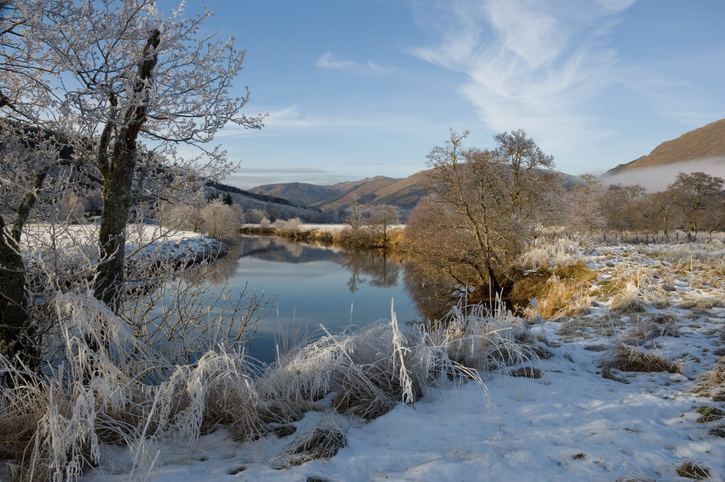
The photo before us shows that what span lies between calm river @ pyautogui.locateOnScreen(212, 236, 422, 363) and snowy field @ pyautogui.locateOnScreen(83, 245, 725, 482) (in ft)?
7.24

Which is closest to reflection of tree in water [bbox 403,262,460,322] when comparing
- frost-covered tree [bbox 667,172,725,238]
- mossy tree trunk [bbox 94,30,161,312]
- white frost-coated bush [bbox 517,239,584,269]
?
white frost-coated bush [bbox 517,239,584,269]

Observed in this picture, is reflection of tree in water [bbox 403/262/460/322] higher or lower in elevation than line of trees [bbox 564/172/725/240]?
lower

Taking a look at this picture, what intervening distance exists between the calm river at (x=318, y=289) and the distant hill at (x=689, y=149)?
149 m

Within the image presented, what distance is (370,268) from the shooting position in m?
20.0

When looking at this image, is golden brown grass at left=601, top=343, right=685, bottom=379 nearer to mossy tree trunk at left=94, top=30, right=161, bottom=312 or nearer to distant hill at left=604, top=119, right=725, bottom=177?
mossy tree trunk at left=94, top=30, right=161, bottom=312

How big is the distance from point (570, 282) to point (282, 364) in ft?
29.1

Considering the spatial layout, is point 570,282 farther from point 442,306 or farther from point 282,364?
point 282,364

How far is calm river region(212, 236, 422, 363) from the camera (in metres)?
8.91

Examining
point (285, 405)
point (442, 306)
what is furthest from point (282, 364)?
point (442, 306)

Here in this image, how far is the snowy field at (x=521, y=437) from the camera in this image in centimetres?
212

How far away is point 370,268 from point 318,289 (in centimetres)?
619

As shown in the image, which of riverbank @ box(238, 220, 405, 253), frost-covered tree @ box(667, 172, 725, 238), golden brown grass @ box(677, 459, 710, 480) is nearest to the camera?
golden brown grass @ box(677, 459, 710, 480)

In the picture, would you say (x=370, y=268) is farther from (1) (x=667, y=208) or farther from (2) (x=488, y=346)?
(1) (x=667, y=208)

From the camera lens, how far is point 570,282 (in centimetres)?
1008
